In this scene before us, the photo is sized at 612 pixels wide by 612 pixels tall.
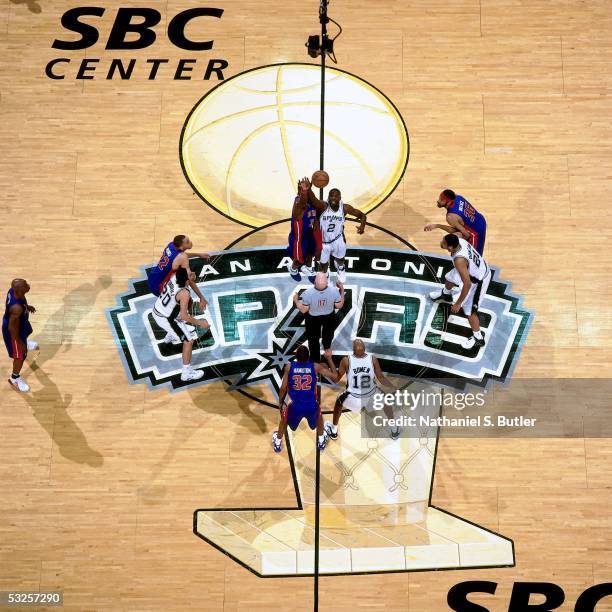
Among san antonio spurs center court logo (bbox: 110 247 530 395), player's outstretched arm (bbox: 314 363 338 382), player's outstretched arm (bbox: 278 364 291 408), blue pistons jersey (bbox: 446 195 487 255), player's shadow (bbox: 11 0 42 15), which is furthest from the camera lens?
player's shadow (bbox: 11 0 42 15)

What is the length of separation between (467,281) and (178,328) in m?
4.03

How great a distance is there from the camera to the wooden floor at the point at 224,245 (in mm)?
10320

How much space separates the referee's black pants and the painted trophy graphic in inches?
9.9

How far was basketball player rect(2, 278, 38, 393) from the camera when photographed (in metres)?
10.8

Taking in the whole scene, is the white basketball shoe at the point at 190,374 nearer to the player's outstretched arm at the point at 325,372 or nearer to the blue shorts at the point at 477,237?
the player's outstretched arm at the point at 325,372

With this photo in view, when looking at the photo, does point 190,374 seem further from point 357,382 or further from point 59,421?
point 357,382

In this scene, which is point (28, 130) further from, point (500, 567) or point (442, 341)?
point (500, 567)

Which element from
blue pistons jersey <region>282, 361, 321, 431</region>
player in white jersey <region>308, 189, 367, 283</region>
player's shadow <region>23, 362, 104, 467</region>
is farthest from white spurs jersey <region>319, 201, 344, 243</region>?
player's shadow <region>23, 362, 104, 467</region>

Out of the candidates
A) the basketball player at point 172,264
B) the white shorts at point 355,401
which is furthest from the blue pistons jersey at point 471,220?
the basketball player at point 172,264

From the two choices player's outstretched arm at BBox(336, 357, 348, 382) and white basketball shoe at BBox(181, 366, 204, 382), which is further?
white basketball shoe at BBox(181, 366, 204, 382)

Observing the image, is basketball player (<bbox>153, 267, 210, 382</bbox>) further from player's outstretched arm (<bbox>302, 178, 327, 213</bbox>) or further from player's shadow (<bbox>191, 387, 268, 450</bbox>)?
player's outstretched arm (<bbox>302, 178, 327, 213</bbox>)

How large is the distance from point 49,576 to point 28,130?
6841 mm

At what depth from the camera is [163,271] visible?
10922 millimetres

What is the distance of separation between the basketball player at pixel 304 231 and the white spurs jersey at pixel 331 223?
3.1 inches
